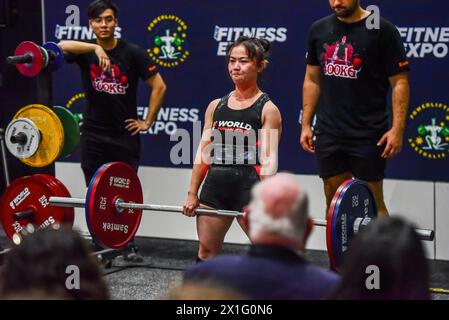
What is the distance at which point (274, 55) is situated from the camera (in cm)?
581

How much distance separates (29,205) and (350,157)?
6.29ft

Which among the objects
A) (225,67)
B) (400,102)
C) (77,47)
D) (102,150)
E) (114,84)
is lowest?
(102,150)

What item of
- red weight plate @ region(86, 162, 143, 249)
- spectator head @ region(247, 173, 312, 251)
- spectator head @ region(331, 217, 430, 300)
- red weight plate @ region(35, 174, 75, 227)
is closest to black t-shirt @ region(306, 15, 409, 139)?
red weight plate @ region(86, 162, 143, 249)

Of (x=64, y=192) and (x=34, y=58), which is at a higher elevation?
(x=34, y=58)

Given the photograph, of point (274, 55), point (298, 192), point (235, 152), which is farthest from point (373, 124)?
point (298, 192)

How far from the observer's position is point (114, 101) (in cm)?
555

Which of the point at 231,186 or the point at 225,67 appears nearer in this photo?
the point at 231,186

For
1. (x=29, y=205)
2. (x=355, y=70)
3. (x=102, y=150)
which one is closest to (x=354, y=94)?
(x=355, y=70)

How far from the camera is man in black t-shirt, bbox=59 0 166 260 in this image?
5516mm

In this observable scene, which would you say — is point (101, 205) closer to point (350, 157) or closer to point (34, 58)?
point (34, 58)

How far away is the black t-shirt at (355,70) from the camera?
179 inches

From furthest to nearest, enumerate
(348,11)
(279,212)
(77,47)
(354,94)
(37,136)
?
(77,47) < (37,136) < (354,94) < (348,11) < (279,212)

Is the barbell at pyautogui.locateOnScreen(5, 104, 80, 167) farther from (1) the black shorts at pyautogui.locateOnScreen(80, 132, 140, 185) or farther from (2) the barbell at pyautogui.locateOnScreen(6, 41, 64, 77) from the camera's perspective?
(1) the black shorts at pyautogui.locateOnScreen(80, 132, 140, 185)

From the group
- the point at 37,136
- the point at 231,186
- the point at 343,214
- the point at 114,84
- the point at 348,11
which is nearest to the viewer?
the point at 343,214
